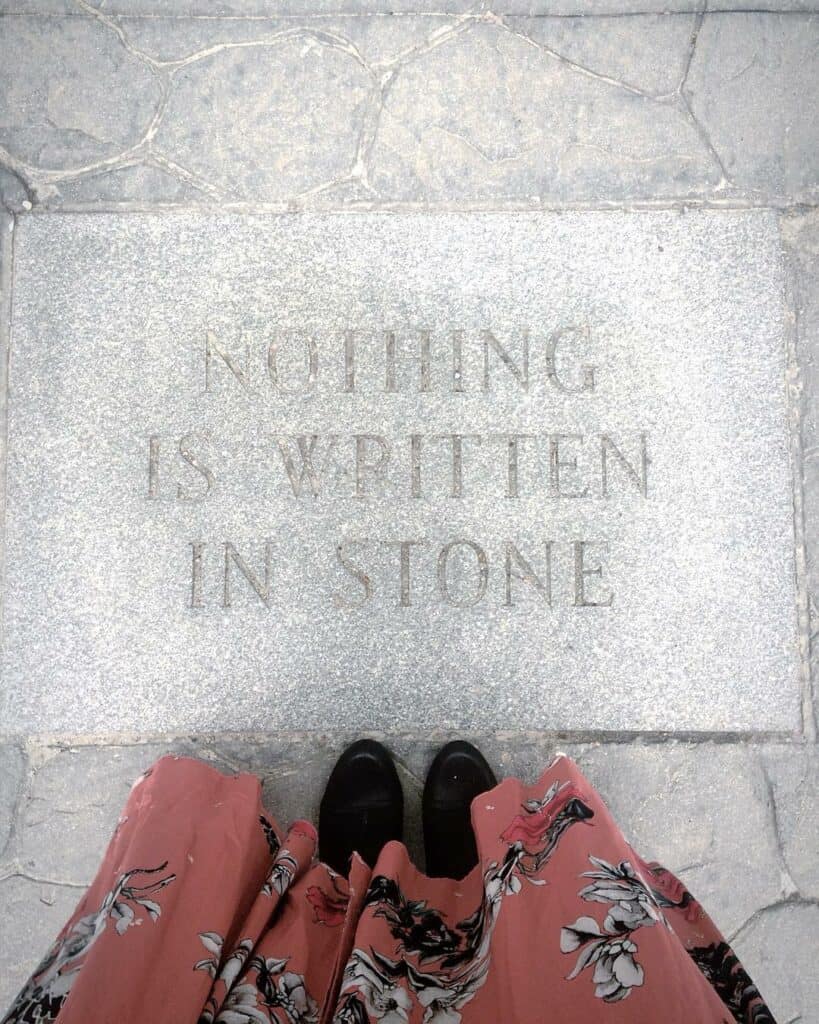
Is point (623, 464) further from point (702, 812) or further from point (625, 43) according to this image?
point (625, 43)

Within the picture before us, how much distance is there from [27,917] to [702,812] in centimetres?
143

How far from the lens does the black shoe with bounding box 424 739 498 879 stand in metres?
1.55

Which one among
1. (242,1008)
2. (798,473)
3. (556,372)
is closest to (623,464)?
(556,372)

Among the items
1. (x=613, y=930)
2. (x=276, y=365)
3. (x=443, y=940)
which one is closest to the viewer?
(x=613, y=930)

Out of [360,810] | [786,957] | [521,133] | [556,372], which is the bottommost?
[786,957]

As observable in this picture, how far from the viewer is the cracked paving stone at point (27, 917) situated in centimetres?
161

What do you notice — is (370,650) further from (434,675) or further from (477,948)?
(477,948)

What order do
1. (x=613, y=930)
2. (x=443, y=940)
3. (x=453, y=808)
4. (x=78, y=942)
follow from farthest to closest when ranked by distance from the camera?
1. (x=453, y=808)
2. (x=443, y=940)
3. (x=78, y=942)
4. (x=613, y=930)

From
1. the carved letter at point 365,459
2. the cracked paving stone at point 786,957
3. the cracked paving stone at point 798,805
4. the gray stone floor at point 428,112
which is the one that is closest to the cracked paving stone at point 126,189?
the gray stone floor at point 428,112

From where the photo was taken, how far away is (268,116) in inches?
67.1

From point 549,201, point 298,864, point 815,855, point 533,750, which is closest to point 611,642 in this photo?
point 533,750

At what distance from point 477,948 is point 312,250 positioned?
1.37 metres

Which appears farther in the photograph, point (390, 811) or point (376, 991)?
point (390, 811)

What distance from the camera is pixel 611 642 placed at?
1.61 m
